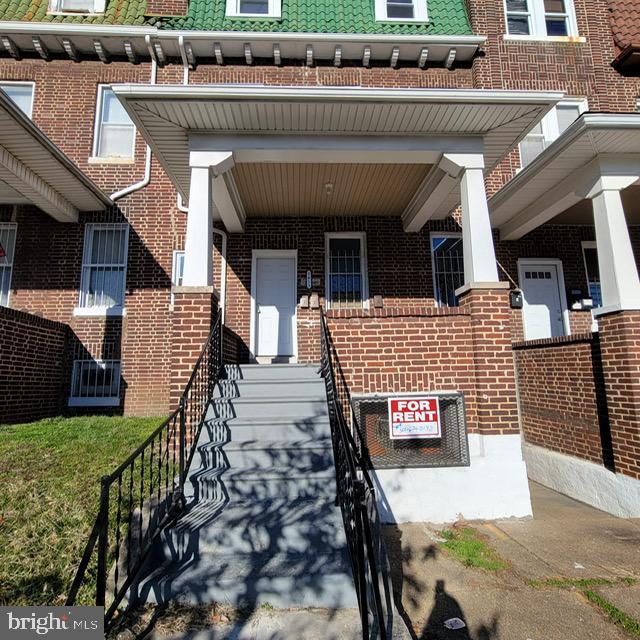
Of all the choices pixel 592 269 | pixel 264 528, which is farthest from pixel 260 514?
pixel 592 269

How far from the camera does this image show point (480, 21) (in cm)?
946

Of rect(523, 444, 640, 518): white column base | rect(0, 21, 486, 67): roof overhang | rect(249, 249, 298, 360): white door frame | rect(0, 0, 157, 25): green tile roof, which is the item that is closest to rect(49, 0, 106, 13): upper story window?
rect(0, 0, 157, 25): green tile roof

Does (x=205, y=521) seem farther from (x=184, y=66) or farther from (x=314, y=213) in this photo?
(x=184, y=66)

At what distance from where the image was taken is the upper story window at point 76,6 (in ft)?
30.5

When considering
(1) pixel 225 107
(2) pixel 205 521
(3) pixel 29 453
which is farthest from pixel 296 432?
(1) pixel 225 107

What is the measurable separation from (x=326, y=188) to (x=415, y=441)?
442 cm

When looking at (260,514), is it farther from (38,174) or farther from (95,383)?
(38,174)

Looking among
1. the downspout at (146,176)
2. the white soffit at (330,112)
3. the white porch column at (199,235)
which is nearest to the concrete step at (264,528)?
the white porch column at (199,235)

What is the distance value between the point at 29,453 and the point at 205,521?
278cm

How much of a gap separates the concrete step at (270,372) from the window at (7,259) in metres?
5.90

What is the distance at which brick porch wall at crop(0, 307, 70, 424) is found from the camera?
21.2 feet

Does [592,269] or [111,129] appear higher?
[111,129]

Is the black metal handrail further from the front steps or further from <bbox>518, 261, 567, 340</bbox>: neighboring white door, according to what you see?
<bbox>518, 261, 567, 340</bbox>: neighboring white door

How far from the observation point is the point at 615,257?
17.0ft
